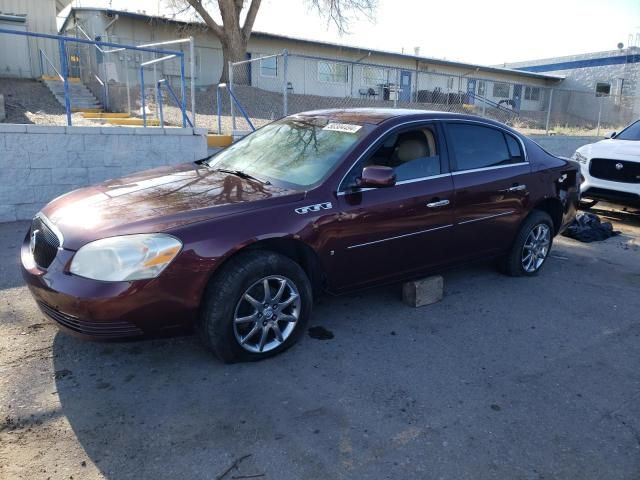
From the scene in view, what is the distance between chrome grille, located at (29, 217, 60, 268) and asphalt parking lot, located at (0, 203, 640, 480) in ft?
2.23

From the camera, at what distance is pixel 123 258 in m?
2.90

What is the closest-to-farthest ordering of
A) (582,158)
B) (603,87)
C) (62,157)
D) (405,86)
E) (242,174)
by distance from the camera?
1. (242,174)
2. (62,157)
3. (582,158)
4. (405,86)
5. (603,87)

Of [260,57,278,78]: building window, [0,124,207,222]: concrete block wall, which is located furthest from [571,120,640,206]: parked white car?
[260,57,278,78]: building window

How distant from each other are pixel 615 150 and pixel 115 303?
26.3 feet

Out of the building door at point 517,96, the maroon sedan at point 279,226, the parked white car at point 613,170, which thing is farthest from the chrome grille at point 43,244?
the building door at point 517,96

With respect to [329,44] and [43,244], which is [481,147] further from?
[329,44]

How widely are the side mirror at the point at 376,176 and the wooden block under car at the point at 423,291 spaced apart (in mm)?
1196

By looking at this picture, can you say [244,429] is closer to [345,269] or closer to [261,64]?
[345,269]

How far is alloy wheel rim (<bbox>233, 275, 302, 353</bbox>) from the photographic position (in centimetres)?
328

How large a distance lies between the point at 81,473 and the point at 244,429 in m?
0.80

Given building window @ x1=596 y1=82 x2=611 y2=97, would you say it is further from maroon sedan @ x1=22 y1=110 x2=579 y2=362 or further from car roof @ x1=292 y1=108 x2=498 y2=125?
car roof @ x1=292 y1=108 x2=498 y2=125

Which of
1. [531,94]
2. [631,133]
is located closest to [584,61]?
[531,94]

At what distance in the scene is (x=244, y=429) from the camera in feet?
8.99

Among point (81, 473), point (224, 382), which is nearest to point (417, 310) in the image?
point (224, 382)
